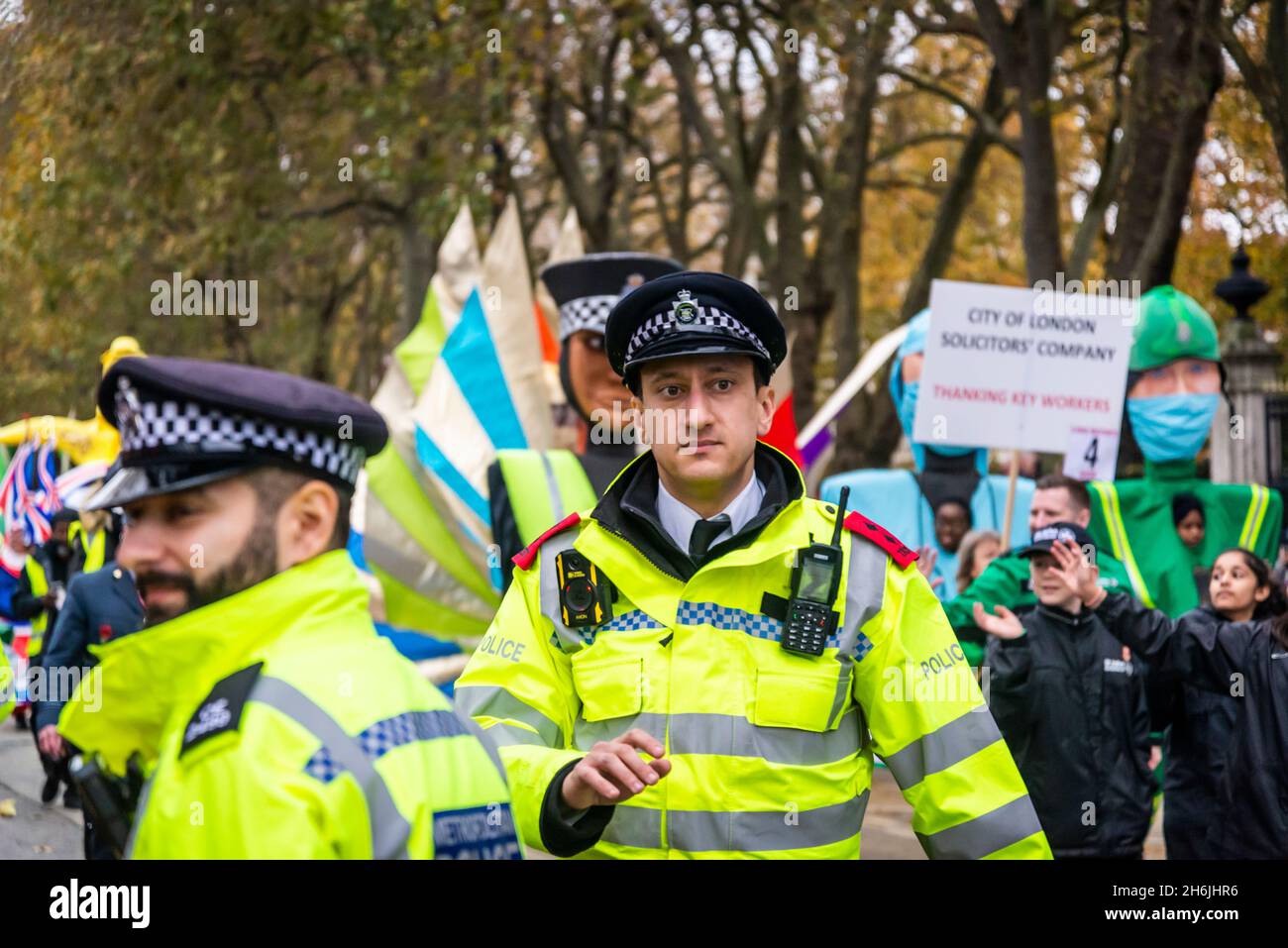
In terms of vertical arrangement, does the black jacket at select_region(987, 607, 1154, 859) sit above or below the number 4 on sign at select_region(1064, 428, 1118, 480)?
below

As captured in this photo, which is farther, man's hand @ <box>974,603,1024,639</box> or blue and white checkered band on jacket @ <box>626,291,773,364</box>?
man's hand @ <box>974,603,1024,639</box>

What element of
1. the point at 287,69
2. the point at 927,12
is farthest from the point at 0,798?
the point at 927,12

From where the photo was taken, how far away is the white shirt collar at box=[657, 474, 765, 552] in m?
3.59

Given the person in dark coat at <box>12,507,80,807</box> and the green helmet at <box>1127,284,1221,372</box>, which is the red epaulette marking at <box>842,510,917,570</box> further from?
the person in dark coat at <box>12,507,80,807</box>

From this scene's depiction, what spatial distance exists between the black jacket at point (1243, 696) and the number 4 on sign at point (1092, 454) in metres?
1.97

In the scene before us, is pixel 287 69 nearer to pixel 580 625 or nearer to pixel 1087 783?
pixel 1087 783

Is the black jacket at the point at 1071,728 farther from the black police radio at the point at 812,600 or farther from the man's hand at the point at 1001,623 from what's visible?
the black police radio at the point at 812,600

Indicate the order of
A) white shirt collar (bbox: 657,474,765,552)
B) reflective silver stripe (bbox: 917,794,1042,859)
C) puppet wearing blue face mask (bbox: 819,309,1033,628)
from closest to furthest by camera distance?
reflective silver stripe (bbox: 917,794,1042,859)
white shirt collar (bbox: 657,474,765,552)
puppet wearing blue face mask (bbox: 819,309,1033,628)

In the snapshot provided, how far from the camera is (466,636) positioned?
320 inches

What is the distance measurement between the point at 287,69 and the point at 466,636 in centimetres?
971

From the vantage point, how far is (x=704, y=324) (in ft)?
Result: 11.8

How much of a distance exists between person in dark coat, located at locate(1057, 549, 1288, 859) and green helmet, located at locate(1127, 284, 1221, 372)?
7.37 ft

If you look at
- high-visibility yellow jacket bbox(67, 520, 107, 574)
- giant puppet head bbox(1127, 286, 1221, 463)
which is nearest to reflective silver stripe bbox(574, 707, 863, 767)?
giant puppet head bbox(1127, 286, 1221, 463)

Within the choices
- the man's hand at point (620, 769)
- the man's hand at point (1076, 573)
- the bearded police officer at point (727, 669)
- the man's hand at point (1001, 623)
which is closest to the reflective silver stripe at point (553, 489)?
the man's hand at point (1001, 623)
